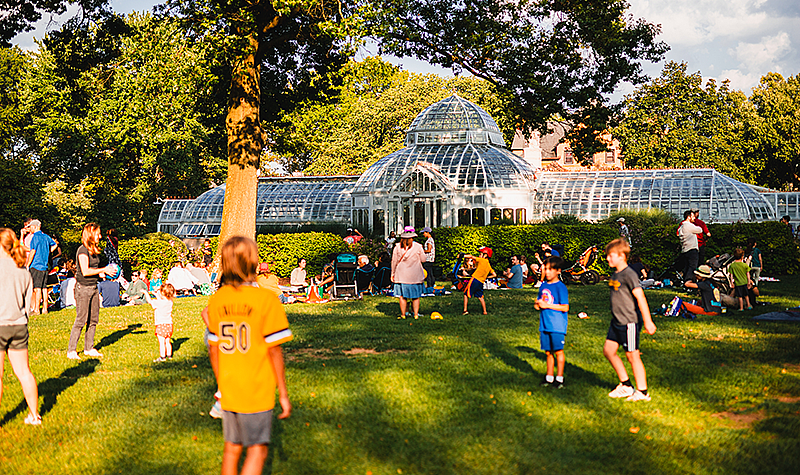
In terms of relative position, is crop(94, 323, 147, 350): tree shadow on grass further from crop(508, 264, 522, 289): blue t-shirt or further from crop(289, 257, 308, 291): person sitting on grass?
crop(508, 264, 522, 289): blue t-shirt

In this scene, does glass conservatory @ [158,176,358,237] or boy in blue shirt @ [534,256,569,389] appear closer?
boy in blue shirt @ [534,256,569,389]

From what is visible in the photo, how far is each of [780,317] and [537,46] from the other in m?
9.94

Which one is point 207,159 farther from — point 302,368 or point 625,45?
point 302,368

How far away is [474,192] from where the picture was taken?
93.5 feet

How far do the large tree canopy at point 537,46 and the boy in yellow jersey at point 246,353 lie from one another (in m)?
13.6

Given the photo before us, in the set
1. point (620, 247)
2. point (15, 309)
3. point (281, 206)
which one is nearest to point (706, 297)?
point (620, 247)

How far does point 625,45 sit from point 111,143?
26.8 m

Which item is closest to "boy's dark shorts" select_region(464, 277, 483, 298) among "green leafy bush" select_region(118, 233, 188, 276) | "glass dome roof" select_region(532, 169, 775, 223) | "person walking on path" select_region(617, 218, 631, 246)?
"person walking on path" select_region(617, 218, 631, 246)

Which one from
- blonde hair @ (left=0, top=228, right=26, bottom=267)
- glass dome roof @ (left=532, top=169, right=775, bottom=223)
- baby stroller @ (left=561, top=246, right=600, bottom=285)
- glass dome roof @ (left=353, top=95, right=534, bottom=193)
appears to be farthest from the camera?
glass dome roof @ (left=353, top=95, right=534, bottom=193)

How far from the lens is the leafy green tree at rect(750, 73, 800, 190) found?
4469 cm

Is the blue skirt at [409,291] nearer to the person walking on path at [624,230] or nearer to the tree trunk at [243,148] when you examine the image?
the tree trunk at [243,148]

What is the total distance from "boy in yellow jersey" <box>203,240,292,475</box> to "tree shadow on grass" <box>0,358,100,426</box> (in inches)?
153

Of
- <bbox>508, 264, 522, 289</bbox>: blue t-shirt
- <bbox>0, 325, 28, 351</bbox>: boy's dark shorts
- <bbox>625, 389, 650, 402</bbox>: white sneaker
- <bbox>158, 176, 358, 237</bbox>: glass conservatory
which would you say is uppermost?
<bbox>158, 176, 358, 237</bbox>: glass conservatory

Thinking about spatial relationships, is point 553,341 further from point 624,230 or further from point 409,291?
point 624,230
